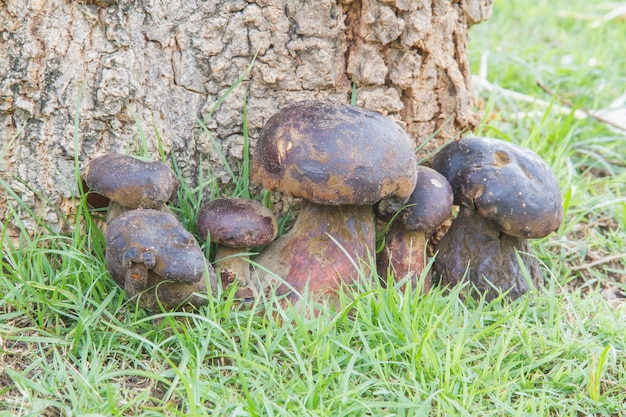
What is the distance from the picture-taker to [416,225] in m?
2.86

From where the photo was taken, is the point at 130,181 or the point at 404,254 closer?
the point at 130,181

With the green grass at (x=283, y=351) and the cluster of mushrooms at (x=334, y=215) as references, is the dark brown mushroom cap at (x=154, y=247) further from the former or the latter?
the green grass at (x=283, y=351)

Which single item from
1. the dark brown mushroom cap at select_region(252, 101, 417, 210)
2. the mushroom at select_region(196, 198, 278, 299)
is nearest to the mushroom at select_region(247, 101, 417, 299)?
the dark brown mushroom cap at select_region(252, 101, 417, 210)

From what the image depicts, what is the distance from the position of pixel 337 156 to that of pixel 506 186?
0.82m

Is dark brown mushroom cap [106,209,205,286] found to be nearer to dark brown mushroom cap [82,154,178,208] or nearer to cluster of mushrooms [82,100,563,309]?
cluster of mushrooms [82,100,563,309]

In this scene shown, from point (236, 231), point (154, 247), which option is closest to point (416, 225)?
point (236, 231)

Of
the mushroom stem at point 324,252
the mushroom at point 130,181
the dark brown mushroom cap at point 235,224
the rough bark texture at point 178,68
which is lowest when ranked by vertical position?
the mushroom stem at point 324,252

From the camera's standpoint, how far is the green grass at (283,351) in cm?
220

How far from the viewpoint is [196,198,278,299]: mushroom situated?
2689mm

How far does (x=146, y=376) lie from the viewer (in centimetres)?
226

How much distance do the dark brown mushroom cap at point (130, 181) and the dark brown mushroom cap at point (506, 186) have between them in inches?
50.8

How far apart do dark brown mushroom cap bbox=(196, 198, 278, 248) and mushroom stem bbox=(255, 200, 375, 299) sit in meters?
0.14

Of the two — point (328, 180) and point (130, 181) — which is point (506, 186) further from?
point (130, 181)

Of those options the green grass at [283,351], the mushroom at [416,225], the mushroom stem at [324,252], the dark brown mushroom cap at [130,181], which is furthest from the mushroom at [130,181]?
Result: the mushroom at [416,225]
